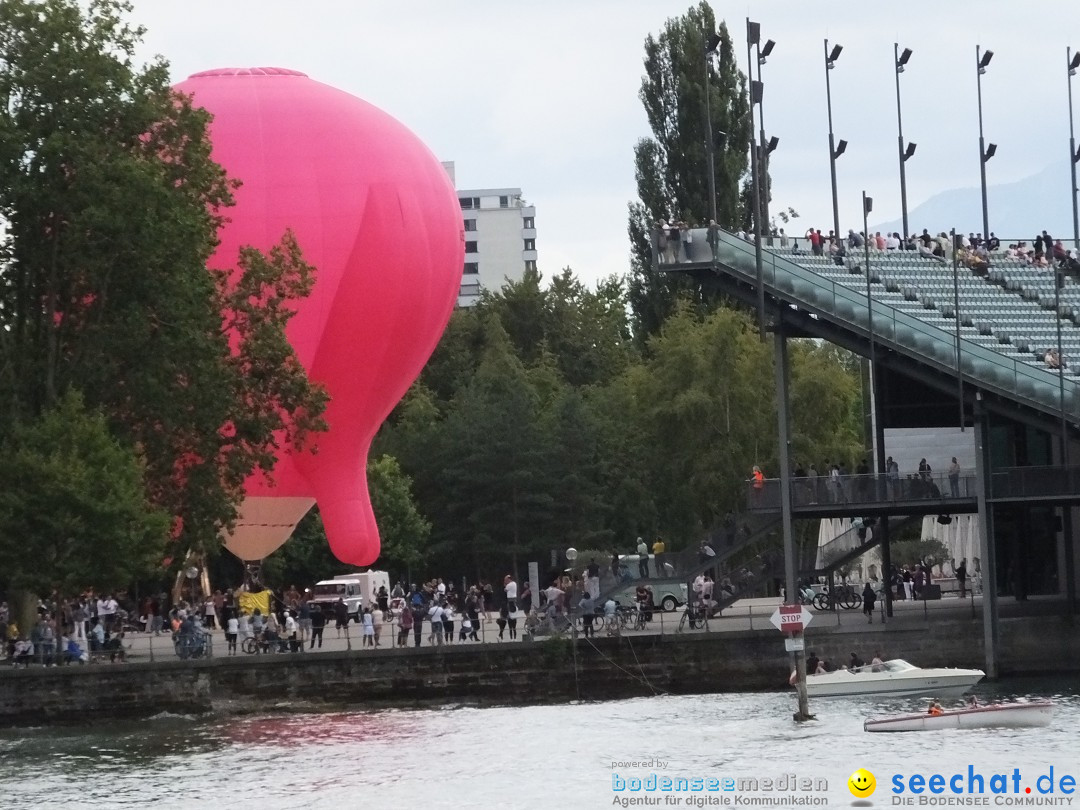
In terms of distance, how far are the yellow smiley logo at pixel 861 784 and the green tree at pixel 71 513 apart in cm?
2240

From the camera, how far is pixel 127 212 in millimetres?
59344

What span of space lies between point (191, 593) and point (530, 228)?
343 ft

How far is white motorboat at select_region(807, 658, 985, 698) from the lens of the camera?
180 ft

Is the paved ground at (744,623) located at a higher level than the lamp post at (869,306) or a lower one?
lower

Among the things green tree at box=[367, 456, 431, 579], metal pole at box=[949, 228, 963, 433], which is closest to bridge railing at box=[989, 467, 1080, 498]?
metal pole at box=[949, 228, 963, 433]

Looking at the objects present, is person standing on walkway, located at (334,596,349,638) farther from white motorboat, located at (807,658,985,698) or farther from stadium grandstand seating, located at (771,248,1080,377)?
white motorboat, located at (807,658,985,698)

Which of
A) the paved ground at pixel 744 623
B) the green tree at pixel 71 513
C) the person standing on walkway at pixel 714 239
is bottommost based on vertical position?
the paved ground at pixel 744 623

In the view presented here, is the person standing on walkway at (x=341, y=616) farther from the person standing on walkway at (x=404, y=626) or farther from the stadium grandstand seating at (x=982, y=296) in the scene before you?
the stadium grandstand seating at (x=982, y=296)

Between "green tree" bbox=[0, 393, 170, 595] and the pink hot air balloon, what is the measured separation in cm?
675

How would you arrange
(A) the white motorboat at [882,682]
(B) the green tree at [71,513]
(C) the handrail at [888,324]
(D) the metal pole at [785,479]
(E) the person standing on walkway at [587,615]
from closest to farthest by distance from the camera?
(A) the white motorboat at [882,682]
(B) the green tree at [71,513]
(E) the person standing on walkway at [587,615]
(C) the handrail at [888,324]
(D) the metal pole at [785,479]

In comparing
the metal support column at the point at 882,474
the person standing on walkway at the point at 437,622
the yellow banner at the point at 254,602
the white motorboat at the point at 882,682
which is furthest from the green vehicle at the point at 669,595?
the white motorboat at the point at 882,682

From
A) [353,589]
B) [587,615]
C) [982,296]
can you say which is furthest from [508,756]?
[353,589]

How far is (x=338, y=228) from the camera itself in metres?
64.8

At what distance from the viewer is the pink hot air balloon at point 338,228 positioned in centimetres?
6475
